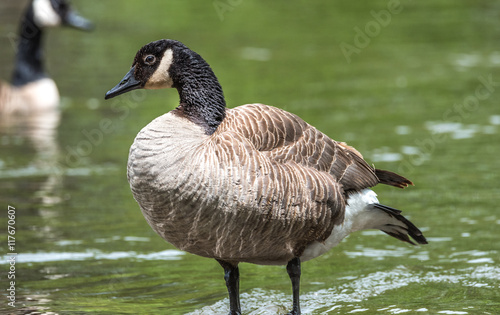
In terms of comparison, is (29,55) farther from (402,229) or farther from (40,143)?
(402,229)

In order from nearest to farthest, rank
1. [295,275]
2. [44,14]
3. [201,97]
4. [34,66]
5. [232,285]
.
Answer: [201,97], [295,275], [232,285], [34,66], [44,14]

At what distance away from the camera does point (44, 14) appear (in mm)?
18828

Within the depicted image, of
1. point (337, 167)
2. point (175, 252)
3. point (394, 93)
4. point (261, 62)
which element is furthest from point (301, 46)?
point (337, 167)

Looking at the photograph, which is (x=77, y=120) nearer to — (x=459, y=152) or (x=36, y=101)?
(x=36, y=101)

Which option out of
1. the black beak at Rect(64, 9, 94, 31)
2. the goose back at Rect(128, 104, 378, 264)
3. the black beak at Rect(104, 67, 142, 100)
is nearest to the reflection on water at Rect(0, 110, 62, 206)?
the black beak at Rect(64, 9, 94, 31)

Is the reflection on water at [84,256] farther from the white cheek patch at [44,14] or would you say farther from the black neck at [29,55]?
the white cheek patch at [44,14]

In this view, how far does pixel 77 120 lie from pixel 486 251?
32.1 ft

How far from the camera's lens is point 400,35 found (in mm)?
23469

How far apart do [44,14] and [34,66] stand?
5.05 feet

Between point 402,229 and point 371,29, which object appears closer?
point 402,229

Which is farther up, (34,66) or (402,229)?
(34,66)

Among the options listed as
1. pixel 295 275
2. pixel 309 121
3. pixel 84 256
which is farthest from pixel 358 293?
pixel 309 121

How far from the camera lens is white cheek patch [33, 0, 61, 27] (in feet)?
61.7

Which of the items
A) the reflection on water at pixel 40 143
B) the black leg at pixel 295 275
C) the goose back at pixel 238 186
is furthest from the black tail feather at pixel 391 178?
the reflection on water at pixel 40 143
